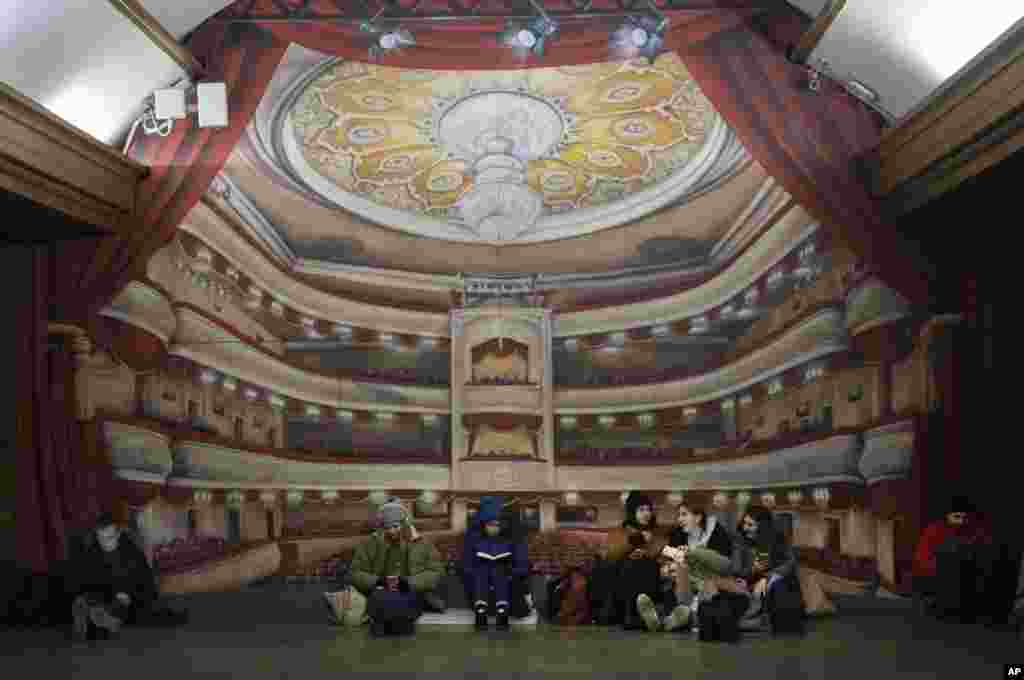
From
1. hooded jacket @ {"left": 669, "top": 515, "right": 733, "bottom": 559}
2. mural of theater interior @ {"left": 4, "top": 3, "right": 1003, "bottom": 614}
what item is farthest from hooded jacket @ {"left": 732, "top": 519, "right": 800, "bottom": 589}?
mural of theater interior @ {"left": 4, "top": 3, "right": 1003, "bottom": 614}

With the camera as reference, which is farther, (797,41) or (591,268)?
(591,268)

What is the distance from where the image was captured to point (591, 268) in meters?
10.5

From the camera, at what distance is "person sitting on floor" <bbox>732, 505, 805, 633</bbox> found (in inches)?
313

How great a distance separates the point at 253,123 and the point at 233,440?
3033mm

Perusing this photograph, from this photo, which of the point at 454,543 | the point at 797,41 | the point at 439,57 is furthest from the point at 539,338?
the point at 797,41

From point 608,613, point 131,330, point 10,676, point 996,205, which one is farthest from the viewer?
point 131,330

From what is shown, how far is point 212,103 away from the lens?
9852 mm

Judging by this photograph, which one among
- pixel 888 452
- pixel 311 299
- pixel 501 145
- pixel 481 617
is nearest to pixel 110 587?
pixel 481 617

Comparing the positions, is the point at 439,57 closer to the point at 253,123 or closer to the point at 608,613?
the point at 253,123

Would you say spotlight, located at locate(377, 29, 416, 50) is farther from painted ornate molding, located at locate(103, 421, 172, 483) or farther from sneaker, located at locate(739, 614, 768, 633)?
sneaker, located at locate(739, 614, 768, 633)

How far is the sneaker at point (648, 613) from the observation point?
818 centimetres

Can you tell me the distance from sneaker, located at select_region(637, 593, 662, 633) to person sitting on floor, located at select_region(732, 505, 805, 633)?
2.15 feet

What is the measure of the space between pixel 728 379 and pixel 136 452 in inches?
220

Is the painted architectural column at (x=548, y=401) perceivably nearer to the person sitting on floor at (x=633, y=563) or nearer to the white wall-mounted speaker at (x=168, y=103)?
the person sitting on floor at (x=633, y=563)
